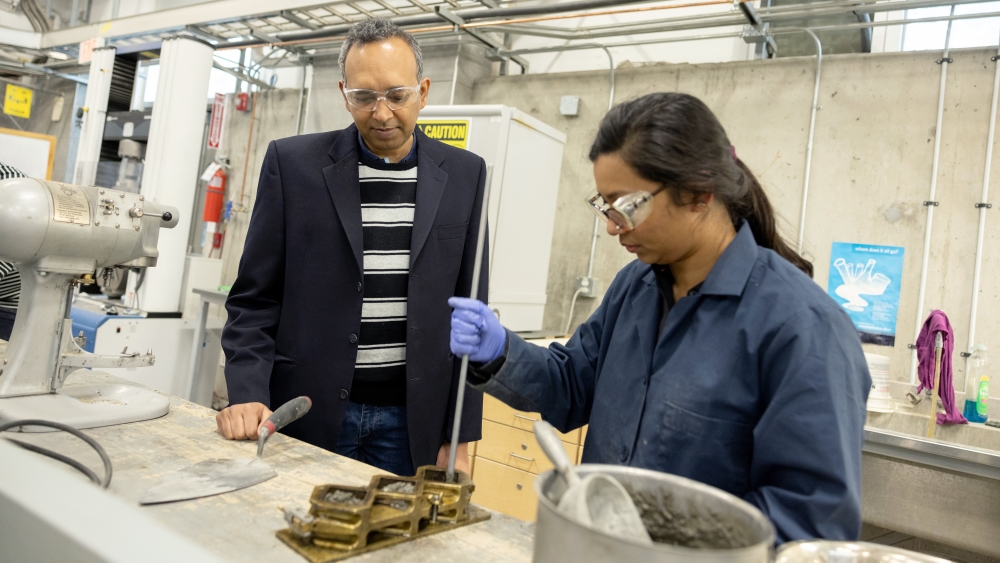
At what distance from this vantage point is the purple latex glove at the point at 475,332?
3.36 feet

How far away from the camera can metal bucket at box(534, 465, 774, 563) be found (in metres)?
0.49

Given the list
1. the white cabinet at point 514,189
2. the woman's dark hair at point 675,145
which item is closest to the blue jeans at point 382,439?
the woman's dark hair at point 675,145

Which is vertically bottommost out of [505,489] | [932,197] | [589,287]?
[505,489]

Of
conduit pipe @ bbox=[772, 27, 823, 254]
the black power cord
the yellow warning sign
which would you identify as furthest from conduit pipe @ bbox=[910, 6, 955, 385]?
the yellow warning sign

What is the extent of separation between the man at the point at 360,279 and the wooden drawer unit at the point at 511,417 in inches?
40.6

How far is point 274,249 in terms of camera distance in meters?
1.43

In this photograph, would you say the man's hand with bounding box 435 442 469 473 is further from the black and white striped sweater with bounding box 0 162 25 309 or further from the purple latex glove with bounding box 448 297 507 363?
the black and white striped sweater with bounding box 0 162 25 309

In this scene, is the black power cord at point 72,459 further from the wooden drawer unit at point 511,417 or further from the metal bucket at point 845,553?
the wooden drawer unit at point 511,417

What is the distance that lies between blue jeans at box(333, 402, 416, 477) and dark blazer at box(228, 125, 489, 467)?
33 millimetres

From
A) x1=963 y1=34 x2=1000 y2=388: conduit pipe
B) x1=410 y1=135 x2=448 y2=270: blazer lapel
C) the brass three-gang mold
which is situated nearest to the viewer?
the brass three-gang mold

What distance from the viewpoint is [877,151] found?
8.66ft

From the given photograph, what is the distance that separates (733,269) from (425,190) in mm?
777

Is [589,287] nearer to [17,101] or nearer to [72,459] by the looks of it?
[72,459]

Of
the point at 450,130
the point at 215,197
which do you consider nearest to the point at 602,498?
the point at 450,130
